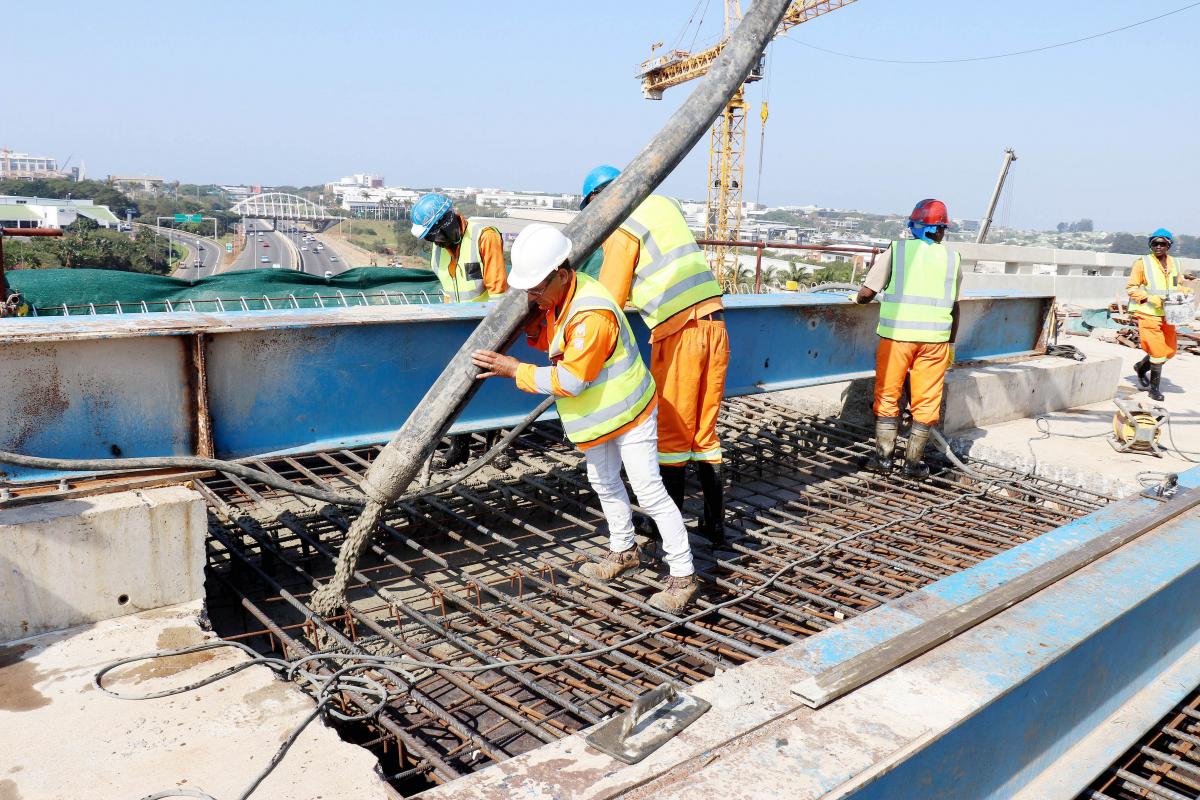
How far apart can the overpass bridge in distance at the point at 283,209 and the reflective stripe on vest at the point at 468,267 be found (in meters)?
133

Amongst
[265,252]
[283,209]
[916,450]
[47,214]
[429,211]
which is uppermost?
[283,209]

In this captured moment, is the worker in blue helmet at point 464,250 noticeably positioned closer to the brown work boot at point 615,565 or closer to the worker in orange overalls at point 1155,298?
the brown work boot at point 615,565

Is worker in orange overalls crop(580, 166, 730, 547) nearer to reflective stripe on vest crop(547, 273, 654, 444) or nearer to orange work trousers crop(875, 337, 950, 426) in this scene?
reflective stripe on vest crop(547, 273, 654, 444)

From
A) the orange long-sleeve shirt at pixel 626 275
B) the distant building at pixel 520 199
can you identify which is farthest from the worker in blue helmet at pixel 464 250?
the distant building at pixel 520 199

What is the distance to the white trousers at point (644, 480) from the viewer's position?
3.31m

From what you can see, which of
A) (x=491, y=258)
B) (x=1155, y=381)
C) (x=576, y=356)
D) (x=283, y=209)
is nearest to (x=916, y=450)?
(x=491, y=258)

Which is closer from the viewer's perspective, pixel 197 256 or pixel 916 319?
pixel 916 319

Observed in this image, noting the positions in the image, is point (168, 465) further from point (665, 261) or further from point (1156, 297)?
point (1156, 297)

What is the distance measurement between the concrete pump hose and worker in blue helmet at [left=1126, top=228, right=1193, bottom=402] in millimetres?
5969

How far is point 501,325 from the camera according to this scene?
322 cm

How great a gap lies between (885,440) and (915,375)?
17.3 inches

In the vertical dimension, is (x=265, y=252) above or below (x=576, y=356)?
below

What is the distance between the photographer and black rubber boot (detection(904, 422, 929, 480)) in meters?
5.23

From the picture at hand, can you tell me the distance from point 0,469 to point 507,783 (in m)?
2.33
